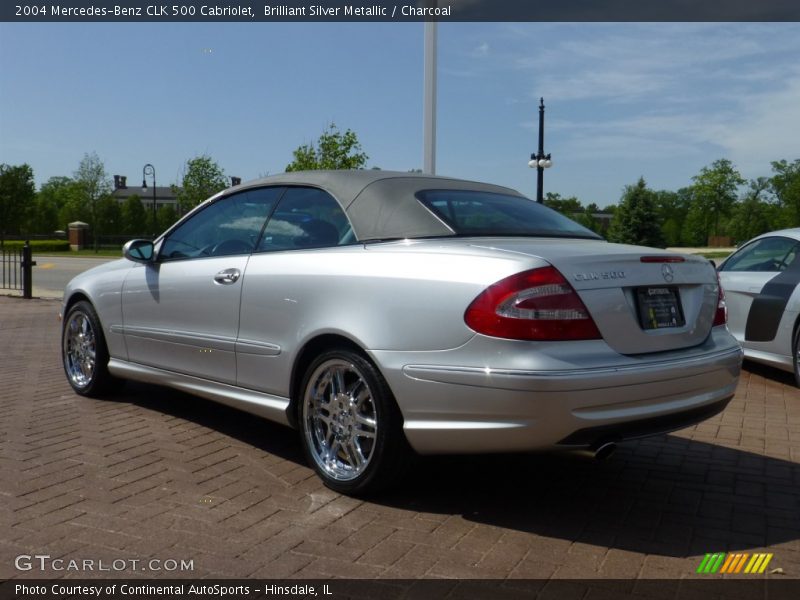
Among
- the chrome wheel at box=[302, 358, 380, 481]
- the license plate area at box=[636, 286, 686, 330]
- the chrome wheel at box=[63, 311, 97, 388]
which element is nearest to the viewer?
the license plate area at box=[636, 286, 686, 330]

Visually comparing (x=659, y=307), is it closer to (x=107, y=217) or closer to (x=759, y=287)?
(x=759, y=287)

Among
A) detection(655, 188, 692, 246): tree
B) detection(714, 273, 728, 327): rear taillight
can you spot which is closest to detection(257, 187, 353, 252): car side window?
detection(714, 273, 728, 327): rear taillight

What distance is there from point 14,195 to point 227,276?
56278 mm

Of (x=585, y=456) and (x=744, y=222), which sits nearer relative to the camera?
(x=585, y=456)

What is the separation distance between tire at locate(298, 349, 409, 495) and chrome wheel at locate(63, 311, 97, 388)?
8.55 feet

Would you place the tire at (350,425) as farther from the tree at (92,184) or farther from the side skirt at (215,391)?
the tree at (92,184)

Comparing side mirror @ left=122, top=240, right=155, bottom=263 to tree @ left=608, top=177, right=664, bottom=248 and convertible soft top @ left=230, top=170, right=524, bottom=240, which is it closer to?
convertible soft top @ left=230, top=170, right=524, bottom=240

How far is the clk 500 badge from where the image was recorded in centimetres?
335

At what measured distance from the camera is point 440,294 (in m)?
3.42

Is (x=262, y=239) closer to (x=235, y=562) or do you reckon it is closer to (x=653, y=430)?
(x=235, y=562)

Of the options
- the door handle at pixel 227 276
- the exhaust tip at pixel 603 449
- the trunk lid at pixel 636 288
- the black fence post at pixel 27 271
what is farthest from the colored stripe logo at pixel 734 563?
the black fence post at pixel 27 271

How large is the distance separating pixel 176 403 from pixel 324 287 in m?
2.60

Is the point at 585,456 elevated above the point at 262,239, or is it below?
below
